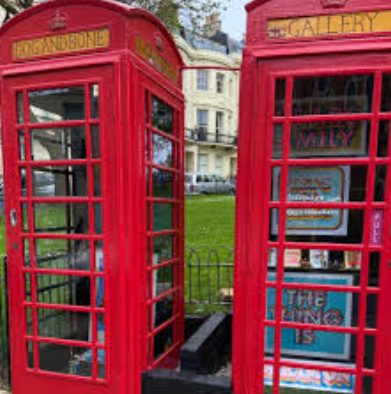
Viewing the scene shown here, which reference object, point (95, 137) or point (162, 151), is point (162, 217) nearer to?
point (162, 151)

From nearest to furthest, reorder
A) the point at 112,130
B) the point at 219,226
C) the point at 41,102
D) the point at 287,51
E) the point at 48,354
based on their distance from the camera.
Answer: the point at 287,51
the point at 112,130
the point at 41,102
the point at 48,354
the point at 219,226

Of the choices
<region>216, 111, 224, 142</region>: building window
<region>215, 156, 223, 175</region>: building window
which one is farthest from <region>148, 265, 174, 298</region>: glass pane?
<region>215, 156, 223, 175</region>: building window

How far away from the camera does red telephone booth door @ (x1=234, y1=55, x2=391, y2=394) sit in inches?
86.3

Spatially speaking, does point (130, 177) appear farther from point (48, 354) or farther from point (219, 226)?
point (219, 226)

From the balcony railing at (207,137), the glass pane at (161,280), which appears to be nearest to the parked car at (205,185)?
the balcony railing at (207,137)

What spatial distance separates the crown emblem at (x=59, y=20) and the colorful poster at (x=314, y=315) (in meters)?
2.26

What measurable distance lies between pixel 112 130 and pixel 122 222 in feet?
2.02

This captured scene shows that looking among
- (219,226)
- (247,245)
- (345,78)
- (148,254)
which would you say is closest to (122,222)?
(148,254)

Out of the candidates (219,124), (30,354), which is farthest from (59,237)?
(219,124)

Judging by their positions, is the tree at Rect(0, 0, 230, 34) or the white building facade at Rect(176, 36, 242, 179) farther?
the white building facade at Rect(176, 36, 242, 179)

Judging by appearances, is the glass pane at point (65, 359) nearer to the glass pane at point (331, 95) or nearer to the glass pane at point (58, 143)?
the glass pane at point (58, 143)

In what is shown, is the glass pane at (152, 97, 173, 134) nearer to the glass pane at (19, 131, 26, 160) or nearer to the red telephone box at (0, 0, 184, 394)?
the red telephone box at (0, 0, 184, 394)

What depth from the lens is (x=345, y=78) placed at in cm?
236

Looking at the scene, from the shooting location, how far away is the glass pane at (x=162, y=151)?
2.80 m
